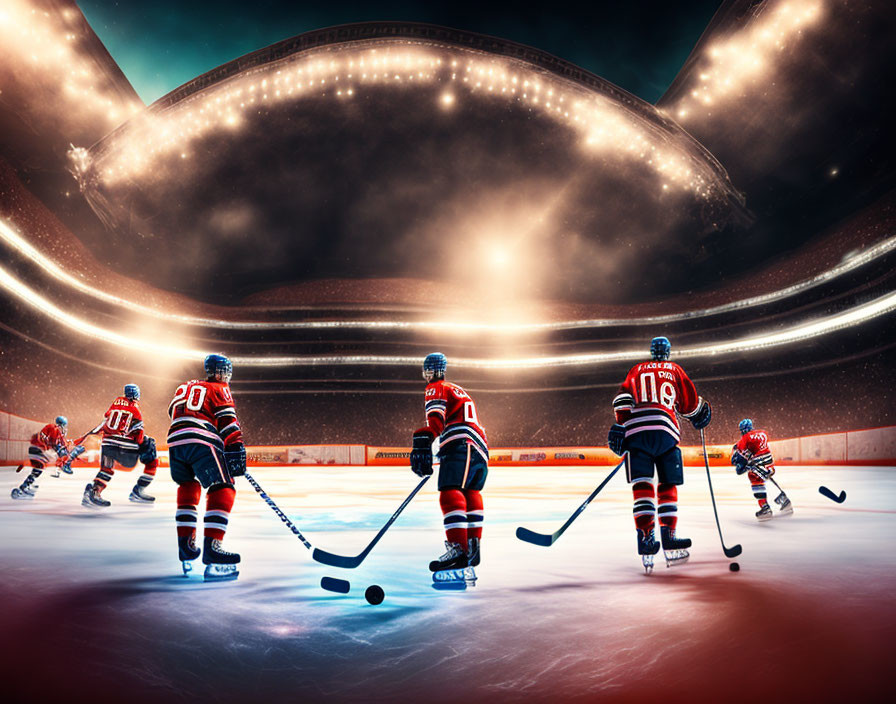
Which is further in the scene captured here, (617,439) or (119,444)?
(119,444)

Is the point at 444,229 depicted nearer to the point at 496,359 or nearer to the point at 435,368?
the point at 496,359

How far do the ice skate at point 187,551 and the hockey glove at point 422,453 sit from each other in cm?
157

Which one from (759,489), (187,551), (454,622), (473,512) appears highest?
(759,489)

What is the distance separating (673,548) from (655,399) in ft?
3.37

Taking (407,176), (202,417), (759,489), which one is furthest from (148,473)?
(407,176)

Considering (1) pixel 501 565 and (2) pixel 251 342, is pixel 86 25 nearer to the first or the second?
(2) pixel 251 342

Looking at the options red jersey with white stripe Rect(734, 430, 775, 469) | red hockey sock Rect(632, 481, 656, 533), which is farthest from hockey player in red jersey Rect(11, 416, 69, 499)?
red jersey with white stripe Rect(734, 430, 775, 469)

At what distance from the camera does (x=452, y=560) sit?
12.8 feet

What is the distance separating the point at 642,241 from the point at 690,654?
2871 cm

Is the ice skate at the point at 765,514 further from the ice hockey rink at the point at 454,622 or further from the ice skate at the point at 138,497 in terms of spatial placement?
the ice skate at the point at 138,497

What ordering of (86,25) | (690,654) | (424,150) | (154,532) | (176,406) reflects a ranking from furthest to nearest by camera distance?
(424,150), (86,25), (154,532), (176,406), (690,654)

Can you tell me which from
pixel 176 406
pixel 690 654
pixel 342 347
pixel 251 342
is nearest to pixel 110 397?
pixel 251 342

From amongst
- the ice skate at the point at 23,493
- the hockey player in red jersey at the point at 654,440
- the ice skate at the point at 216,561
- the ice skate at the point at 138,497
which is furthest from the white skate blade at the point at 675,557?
the ice skate at the point at 23,493

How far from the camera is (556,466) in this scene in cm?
2350
